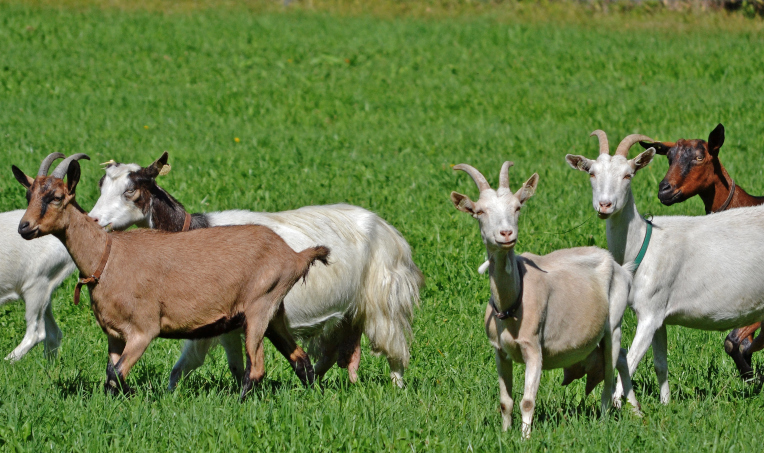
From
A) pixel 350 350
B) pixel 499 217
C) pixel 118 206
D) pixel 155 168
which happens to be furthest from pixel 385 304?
pixel 499 217

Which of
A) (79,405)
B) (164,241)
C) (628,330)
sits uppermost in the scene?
(164,241)

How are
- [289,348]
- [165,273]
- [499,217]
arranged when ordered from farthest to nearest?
[289,348]
[165,273]
[499,217]

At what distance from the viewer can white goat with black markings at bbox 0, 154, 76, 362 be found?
8.02 m

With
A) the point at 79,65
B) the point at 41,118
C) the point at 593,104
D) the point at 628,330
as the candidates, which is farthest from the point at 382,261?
the point at 79,65

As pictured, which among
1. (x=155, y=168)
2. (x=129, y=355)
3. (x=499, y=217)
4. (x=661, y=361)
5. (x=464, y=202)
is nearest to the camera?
(x=499, y=217)

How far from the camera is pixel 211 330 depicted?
6.12 meters

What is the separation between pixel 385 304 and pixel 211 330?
5.81 feet

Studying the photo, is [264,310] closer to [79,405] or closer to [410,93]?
[79,405]

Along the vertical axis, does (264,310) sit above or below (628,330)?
above

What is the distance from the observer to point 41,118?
1602cm

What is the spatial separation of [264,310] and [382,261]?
1.56m

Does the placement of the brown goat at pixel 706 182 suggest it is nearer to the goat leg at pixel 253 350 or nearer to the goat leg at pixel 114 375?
the goat leg at pixel 253 350

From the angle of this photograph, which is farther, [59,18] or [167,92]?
[59,18]

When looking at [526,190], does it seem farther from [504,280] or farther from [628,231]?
[628,231]
